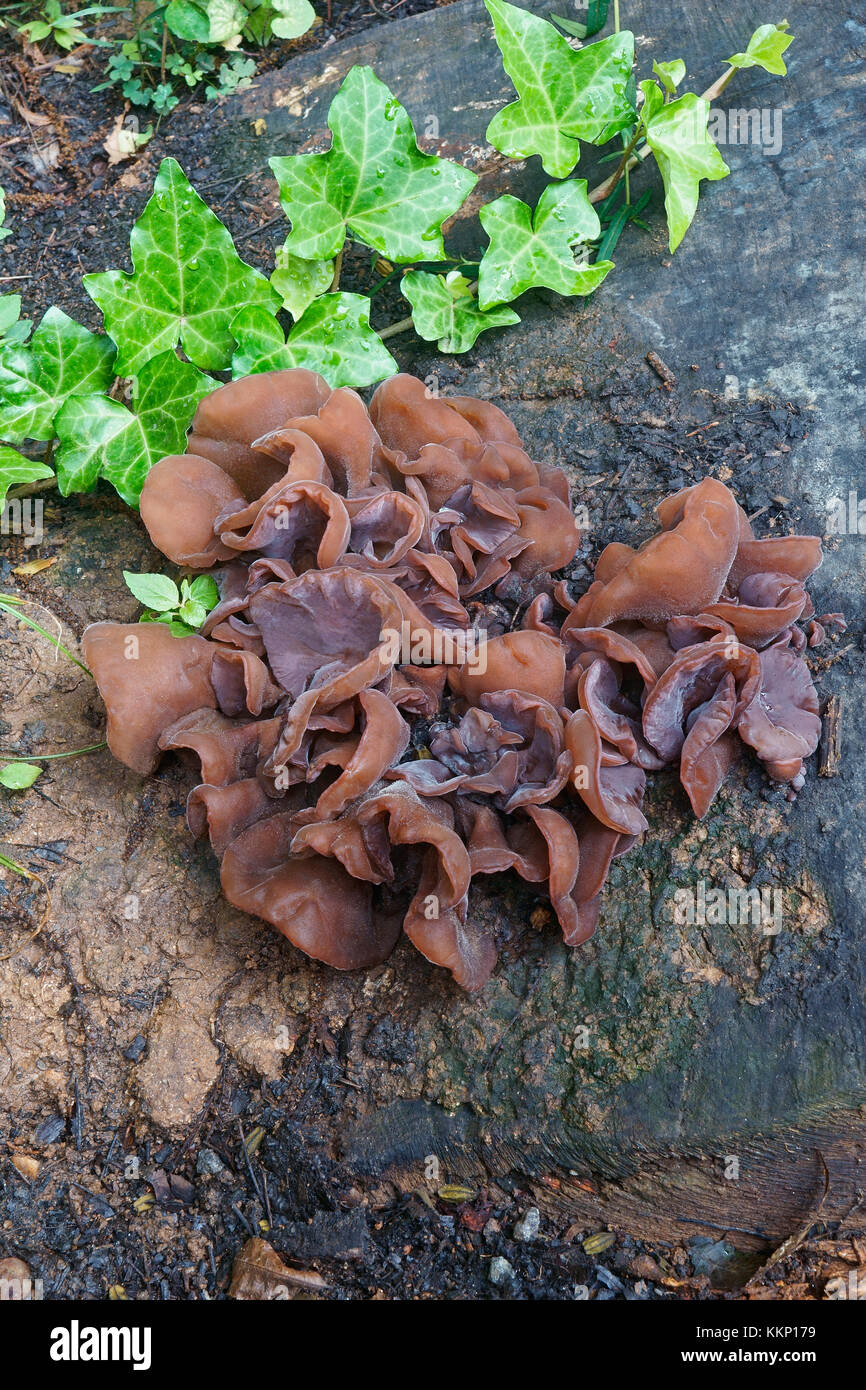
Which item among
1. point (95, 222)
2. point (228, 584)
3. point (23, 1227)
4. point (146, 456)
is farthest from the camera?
point (95, 222)

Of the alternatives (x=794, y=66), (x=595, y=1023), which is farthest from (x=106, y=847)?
(x=794, y=66)

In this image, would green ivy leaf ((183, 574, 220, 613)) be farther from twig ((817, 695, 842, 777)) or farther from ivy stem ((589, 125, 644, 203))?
ivy stem ((589, 125, 644, 203))

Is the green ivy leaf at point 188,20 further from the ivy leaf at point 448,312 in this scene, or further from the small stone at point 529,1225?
the small stone at point 529,1225

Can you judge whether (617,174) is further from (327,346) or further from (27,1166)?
(27,1166)

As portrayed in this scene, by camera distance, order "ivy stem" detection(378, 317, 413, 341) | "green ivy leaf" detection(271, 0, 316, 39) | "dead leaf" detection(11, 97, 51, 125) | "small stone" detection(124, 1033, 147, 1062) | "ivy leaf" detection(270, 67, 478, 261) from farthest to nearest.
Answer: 1. "dead leaf" detection(11, 97, 51, 125)
2. "green ivy leaf" detection(271, 0, 316, 39)
3. "ivy stem" detection(378, 317, 413, 341)
4. "ivy leaf" detection(270, 67, 478, 261)
5. "small stone" detection(124, 1033, 147, 1062)

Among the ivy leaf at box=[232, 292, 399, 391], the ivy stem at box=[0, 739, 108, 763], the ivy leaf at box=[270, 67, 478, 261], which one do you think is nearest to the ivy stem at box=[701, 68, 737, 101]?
the ivy leaf at box=[270, 67, 478, 261]

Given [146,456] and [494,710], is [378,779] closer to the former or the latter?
[494,710]
